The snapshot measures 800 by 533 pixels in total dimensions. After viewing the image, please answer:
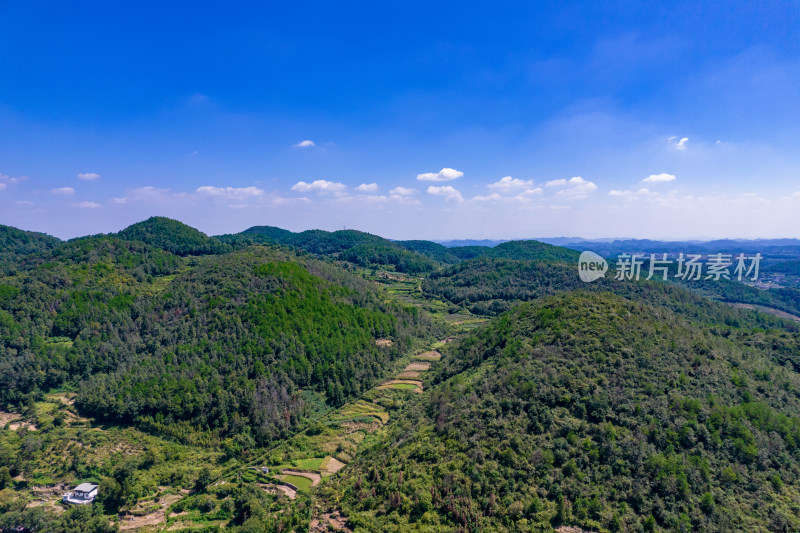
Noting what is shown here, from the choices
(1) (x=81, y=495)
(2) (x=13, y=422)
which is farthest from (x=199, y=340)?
(1) (x=81, y=495)

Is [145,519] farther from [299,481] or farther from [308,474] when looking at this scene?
[308,474]

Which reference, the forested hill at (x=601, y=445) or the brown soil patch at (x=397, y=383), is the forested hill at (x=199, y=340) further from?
the forested hill at (x=601, y=445)

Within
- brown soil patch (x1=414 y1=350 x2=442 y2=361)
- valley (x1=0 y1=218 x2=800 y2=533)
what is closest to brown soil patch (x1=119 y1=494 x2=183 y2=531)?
valley (x1=0 y1=218 x2=800 y2=533)

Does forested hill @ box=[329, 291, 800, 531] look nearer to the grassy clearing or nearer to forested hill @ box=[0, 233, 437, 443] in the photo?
the grassy clearing

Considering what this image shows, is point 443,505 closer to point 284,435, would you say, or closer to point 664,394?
point 664,394

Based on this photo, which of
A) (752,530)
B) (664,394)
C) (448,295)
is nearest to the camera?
(752,530)

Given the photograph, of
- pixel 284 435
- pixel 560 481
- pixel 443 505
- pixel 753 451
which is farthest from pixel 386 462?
pixel 753 451
